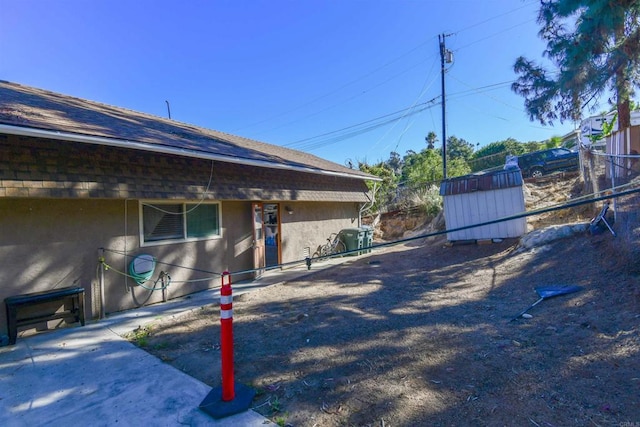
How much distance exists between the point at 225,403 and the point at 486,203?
879cm

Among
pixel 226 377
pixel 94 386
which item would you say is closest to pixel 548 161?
pixel 226 377

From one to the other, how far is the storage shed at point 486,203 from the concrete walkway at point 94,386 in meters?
7.44

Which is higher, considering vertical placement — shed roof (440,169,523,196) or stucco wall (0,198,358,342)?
shed roof (440,169,523,196)

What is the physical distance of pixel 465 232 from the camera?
948 cm

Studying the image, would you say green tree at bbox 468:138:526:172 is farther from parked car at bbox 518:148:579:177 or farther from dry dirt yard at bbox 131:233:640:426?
dry dirt yard at bbox 131:233:640:426

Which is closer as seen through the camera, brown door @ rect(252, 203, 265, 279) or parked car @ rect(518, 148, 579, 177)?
brown door @ rect(252, 203, 265, 279)

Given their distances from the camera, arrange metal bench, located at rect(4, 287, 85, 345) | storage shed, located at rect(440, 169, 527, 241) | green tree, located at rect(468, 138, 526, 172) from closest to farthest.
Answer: metal bench, located at rect(4, 287, 85, 345)
storage shed, located at rect(440, 169, 527, 241)
green tree, located at rect(468, 138, 526, 172)

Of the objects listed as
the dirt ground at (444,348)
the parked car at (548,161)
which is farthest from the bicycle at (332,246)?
the parked car at (548,161)

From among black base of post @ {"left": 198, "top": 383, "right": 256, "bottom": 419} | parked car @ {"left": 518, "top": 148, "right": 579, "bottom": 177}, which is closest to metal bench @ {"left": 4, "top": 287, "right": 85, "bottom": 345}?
black base of post @ {"left": 198, "top": 383, "right": 256, "bottom": 419}

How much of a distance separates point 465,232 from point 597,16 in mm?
5647

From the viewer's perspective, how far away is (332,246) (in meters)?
11.7

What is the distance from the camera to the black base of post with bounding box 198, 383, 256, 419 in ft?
8.60

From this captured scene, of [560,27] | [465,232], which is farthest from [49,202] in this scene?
[560,27]

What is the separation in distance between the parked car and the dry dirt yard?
11889 millimetres
